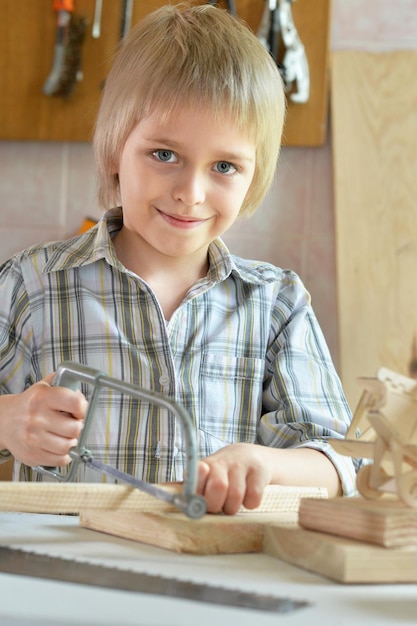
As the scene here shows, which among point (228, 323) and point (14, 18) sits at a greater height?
point (14, 18)

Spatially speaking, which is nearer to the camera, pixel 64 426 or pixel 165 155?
pixel 64 426

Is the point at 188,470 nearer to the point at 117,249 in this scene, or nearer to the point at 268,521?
the point at 268,521

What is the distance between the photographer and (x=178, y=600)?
609 millimetres

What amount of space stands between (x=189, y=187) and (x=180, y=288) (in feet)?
0.72

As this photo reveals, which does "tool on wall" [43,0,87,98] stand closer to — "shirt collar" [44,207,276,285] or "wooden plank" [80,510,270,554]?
"shirt collar" [44,207,276,285]

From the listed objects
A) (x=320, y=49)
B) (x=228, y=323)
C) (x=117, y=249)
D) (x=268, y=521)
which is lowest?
(x=268, y=521)

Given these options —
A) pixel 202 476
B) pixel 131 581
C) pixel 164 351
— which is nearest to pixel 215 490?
pixel 202 476

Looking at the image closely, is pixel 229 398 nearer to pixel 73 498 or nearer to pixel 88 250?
pixel 88 250

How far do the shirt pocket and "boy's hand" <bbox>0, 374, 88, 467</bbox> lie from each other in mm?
368

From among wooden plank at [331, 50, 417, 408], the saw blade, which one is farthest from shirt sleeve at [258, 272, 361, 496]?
wooden plank at [331, 50, 417, 408]

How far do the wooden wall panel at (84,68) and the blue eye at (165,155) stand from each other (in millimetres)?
1038

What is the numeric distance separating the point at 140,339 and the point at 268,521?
0.52 metres

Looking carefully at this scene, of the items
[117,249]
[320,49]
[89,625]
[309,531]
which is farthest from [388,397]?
[320,49]

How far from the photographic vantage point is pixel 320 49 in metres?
2.25
